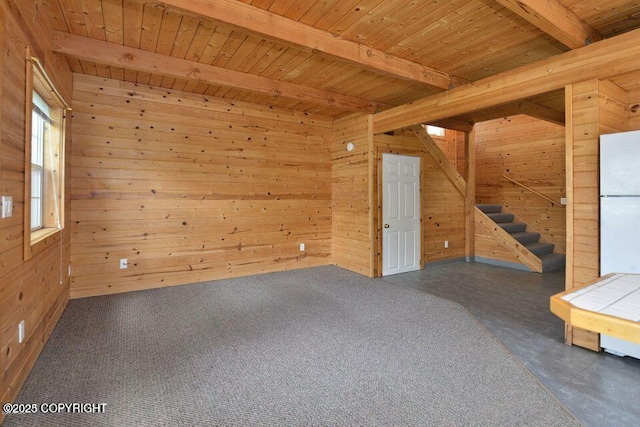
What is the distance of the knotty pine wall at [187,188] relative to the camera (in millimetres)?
3949

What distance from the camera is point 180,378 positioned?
2148mm

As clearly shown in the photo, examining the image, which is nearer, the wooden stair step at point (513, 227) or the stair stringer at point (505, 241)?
the stair stringer at point (505, 241)

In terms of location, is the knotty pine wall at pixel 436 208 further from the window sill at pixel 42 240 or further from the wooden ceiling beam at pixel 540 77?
the window sill at pixel 42 240

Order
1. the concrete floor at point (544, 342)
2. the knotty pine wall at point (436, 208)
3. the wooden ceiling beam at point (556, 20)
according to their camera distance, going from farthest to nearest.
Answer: the knotty pine wall at point (436, 208) → the wooden ceiling beam at point (556, 20) → the concrete floor at point (544, 342)

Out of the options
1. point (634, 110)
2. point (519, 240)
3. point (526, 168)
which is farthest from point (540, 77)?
point (526, 168)

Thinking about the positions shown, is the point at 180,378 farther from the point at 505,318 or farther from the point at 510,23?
the point at 510,23

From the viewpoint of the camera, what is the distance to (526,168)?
666 centimetres

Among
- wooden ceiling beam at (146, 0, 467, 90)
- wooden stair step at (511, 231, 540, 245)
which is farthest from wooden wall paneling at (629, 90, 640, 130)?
Result: wooden stair step at (511, 231, 540, 245)

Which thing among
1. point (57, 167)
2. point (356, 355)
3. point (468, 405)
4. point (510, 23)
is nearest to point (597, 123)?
point (510, 23)

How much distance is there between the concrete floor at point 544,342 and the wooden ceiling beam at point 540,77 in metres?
2.20

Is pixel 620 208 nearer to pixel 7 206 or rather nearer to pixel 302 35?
pixel 302 35

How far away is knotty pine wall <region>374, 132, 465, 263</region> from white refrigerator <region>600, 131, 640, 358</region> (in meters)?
3.12

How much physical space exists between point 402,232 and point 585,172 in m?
2.96

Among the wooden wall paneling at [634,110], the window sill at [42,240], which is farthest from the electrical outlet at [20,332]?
the wooden wall paneling at [634,110]
